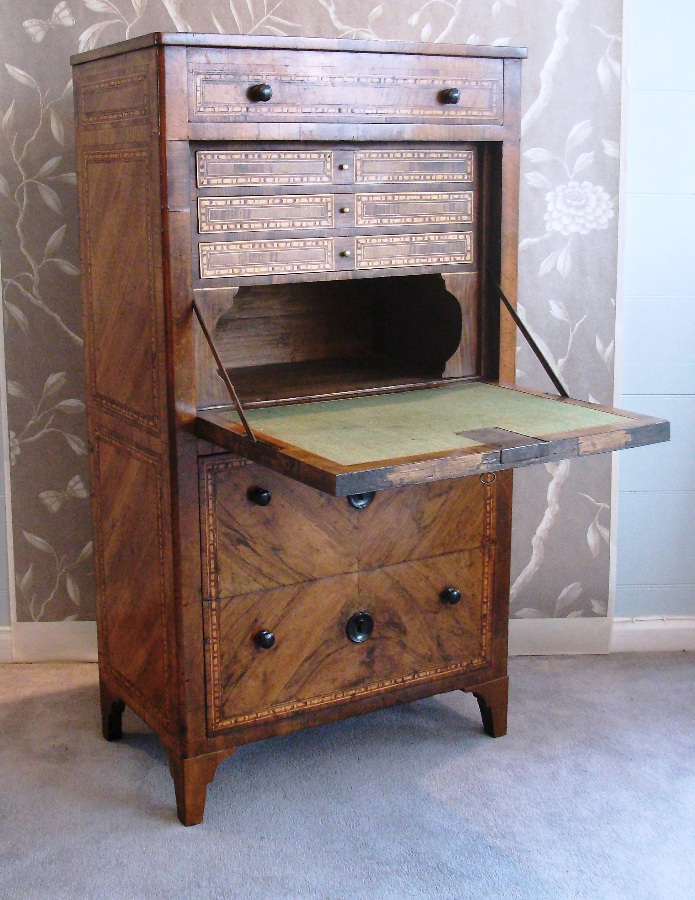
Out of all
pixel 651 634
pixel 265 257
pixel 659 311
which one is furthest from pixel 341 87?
pixel 651 634

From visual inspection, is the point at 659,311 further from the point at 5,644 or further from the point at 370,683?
the point at 5,644

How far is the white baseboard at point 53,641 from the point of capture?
326cm

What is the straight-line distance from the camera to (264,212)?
234 centimetres

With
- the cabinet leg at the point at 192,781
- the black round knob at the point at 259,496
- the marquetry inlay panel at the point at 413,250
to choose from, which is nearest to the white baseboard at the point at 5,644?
the cabinet leg at the point at 192,781

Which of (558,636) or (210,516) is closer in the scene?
(210,516)

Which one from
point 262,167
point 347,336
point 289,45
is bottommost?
point 347,336

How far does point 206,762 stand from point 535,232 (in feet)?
5.44

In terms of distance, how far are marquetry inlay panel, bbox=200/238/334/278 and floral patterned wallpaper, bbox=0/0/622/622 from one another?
2.79ft

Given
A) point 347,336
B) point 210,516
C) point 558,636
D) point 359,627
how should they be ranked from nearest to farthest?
point 210,516 < point 359,627 < point 347,336 < point 558,636

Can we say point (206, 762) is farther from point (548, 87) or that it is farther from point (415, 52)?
point (548, 87)

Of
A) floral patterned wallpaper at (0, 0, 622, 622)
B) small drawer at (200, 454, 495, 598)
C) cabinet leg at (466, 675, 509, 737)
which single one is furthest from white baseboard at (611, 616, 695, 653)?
small drawer at (200, 454, 495, 598)

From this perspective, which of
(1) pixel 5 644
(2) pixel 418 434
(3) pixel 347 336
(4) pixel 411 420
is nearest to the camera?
(2) pixel 418 434

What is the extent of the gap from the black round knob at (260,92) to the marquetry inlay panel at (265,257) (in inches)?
11.2

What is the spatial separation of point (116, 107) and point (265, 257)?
17.6 inches
